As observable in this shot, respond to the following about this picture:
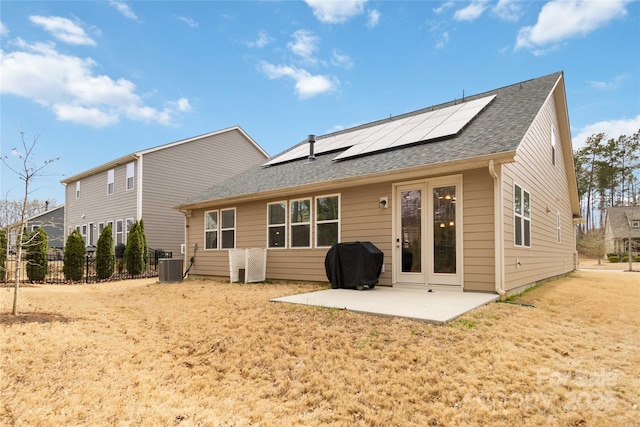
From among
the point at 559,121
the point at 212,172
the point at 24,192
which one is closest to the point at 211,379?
the point at 24,192

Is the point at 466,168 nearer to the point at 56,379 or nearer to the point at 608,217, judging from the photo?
the point at 56,379

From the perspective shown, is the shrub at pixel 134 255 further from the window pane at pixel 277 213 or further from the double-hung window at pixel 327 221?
the double-hung window at pixel 327 221

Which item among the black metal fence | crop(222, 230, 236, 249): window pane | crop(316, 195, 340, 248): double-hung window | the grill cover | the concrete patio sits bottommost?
the black metal fence

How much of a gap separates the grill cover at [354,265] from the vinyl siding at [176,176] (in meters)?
11.4

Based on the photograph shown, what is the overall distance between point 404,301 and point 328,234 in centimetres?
316

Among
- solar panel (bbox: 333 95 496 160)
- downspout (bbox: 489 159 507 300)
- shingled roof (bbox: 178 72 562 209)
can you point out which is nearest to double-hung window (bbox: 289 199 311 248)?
shingled roof (bbox: 178 72 562 209)

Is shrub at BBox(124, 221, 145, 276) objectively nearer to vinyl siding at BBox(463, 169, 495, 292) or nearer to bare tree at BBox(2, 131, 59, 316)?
bare tree at BBox(2, 131, 59, 316)

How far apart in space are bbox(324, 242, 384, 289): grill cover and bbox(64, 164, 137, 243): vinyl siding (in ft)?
39.5

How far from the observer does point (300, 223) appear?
28.8 feet

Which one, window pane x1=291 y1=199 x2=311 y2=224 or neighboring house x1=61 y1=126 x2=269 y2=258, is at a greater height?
neighboring house x1=61 y1=126 x2=269 y2=258

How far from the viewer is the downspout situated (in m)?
5.88

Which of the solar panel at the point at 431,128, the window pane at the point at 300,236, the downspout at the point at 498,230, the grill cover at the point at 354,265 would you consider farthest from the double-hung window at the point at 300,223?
the downspout at the point at 498,230

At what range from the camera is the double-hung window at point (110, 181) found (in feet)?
58.4

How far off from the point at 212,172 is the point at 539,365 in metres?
16.9
